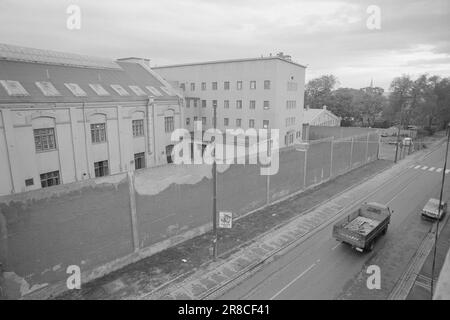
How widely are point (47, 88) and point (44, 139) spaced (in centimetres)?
432

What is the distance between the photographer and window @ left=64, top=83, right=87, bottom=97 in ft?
81.6

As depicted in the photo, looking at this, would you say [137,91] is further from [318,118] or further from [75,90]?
[318,118]

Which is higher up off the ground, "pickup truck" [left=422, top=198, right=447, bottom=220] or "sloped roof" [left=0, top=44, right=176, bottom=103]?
"sloped roof" [left=0, top=44, right=176, bottom=103]

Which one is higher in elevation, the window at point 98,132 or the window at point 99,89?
the window at point 99,89

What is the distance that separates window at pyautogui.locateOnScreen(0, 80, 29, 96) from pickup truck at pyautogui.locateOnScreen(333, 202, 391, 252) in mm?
23385

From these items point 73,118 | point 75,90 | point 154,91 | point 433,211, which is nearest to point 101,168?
point 73,118

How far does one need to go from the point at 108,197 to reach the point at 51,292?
4165 millimetres

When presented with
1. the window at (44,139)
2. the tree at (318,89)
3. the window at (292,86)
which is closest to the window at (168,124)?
the window at (44,139)

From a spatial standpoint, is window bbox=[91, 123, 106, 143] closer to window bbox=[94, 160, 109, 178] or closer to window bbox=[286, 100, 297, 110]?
window bbox=[94, 160, 109, 178]

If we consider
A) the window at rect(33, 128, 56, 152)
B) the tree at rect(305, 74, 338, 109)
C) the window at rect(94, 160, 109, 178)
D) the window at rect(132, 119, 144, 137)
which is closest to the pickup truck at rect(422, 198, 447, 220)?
the window at rect(132, 119, 144, 137)

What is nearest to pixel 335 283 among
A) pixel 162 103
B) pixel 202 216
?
pixel 202 216

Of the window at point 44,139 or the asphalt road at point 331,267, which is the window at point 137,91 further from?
the asphalt road at point 331,267

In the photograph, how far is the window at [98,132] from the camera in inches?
1023

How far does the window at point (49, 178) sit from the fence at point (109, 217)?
13.4m
